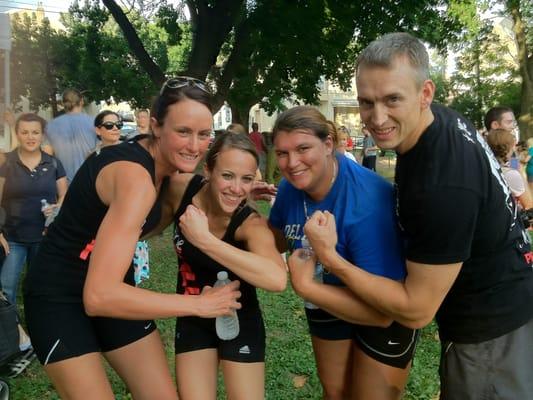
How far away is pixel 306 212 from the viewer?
8.39 feet

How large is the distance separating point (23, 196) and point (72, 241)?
2.89 meters

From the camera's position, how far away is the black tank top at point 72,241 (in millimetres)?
2230

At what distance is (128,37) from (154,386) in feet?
35.7

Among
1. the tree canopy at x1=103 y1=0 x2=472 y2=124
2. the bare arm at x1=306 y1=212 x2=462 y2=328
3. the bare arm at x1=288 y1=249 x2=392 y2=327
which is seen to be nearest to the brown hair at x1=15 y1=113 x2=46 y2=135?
the bare arm at x1=288 y1=249 x2=392 y2=327

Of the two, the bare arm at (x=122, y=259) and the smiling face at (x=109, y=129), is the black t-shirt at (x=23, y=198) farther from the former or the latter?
the bare arm at (x=122, y=259)

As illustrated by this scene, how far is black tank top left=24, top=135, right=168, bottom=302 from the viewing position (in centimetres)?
223

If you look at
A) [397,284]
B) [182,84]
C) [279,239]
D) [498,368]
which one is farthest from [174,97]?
[498,368]

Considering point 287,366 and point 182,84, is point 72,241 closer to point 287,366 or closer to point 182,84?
point 182,84

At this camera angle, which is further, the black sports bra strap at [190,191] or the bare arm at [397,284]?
the black sports bra strap at [190,191]

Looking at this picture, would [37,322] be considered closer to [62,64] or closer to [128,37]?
[128,37]

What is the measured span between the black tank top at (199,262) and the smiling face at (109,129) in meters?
3.42

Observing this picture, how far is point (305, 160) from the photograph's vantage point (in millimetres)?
2414

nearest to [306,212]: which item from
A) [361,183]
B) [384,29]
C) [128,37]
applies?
[361,183]

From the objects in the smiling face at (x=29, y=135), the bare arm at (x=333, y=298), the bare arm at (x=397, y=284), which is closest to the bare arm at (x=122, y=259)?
the bare arm at (x=333, y=298)
